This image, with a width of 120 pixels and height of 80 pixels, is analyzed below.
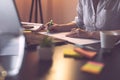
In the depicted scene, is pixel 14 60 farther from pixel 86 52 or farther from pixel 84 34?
pixel 84 34

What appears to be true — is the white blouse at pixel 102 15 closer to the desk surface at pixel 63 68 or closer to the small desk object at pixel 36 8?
the desk surface at pixel 63 68

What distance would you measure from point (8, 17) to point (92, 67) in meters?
0.47

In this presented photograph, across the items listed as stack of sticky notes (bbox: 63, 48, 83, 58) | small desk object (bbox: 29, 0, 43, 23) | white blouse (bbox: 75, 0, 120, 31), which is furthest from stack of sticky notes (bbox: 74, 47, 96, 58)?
small desk object (bbox: 29, 0, 43, 23)

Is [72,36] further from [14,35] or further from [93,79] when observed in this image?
[93,79]

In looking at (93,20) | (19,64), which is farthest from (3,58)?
(93,20)

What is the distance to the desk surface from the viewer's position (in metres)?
1.09

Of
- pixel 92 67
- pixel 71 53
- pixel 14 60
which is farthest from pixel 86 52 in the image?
pixel 14 60

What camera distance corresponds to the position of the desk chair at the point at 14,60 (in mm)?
1145

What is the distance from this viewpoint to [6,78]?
1.06 metres

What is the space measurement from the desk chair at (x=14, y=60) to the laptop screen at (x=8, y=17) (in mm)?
107

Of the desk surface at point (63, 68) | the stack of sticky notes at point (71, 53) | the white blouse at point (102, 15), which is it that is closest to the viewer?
the desk surface at point (63, 68)

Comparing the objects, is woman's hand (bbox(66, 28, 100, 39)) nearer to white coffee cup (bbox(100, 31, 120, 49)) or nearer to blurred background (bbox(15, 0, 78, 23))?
white coffee cup (bbox(100, 31, 120, 49))

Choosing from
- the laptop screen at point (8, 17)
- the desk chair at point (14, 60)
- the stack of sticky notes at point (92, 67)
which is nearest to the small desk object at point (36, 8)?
the desk chair at point (14, 60)

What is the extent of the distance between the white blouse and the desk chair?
0.86m
